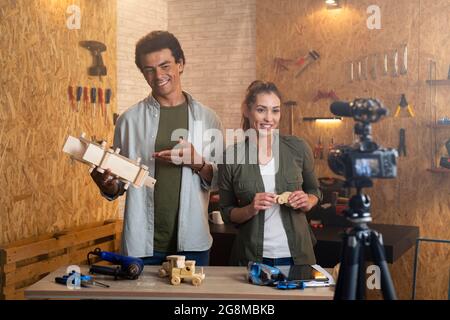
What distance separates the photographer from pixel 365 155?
1381 mm

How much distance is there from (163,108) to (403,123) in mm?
2307

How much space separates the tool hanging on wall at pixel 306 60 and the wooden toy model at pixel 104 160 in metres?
2.73

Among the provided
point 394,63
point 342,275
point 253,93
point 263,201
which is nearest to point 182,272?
point 263,201

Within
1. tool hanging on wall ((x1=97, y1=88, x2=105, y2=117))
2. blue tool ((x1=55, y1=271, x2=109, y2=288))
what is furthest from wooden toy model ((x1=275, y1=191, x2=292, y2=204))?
tool hanging on wall ((x1=97, y1=88, x2=105, y2=117))

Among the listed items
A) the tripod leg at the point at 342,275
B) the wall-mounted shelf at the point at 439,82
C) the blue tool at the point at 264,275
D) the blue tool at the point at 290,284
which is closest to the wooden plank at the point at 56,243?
the blue tool at the point at 264,275

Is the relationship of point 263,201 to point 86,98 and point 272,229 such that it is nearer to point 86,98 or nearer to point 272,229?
point 272,229

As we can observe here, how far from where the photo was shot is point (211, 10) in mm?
4738

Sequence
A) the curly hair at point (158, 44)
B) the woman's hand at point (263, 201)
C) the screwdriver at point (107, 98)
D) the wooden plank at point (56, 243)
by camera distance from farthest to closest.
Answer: the screwdriver at point (107, 98), the wooden plank at point (56, 243), the curly hair at point (158, 44), the woman's hand at point (263, 201)

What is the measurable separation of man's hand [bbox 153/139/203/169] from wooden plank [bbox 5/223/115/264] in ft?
4.39

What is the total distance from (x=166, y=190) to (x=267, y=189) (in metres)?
0.46

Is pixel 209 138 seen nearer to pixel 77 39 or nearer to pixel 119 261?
pixel 119 261

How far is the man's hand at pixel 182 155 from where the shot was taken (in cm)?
237

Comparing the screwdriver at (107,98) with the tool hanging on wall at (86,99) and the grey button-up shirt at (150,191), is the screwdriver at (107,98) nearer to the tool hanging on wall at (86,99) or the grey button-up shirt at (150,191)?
the tool hanging on wall at (86,99)
